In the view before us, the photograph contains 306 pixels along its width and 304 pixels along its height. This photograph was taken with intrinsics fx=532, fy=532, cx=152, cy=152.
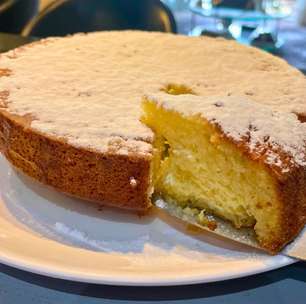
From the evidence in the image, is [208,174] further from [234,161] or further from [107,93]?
[107,93]

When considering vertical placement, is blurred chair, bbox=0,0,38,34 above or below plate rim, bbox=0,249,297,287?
below

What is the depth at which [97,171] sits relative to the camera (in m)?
0.95

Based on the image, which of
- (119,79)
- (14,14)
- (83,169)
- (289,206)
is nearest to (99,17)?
(14,14)

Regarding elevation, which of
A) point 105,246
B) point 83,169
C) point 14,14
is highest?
point 83,169

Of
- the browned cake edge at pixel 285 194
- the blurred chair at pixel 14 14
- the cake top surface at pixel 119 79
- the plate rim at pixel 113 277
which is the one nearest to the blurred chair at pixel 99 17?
the blurred chair at pixel 14 14

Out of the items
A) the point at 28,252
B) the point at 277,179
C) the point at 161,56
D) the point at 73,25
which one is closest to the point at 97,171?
the point at 28,252

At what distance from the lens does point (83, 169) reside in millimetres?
953

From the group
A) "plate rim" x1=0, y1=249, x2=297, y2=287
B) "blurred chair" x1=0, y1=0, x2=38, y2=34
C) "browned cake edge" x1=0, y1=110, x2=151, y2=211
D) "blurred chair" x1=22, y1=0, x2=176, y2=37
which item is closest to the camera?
"plate rim" x1=0, y1=249, x2=297, y2=287

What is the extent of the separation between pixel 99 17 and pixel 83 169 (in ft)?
4.45

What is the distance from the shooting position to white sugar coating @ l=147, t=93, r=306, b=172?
902mm

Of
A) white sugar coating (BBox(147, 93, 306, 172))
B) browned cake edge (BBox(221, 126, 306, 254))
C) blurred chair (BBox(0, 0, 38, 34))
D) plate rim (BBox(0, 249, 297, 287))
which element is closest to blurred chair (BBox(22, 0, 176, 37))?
blurred chair (BBox(0, 0, 38, 34))

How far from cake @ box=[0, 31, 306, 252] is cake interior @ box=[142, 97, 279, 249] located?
5cm

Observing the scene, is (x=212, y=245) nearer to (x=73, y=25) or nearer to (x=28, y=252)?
(x=28, y=252)

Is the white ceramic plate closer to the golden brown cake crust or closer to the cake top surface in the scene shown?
the golden brown cake crust
